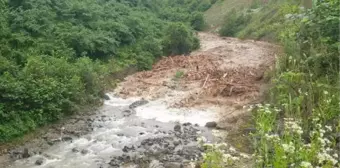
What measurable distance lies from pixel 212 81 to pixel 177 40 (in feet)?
29.2

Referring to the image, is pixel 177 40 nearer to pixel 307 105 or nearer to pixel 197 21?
pixel 197 21

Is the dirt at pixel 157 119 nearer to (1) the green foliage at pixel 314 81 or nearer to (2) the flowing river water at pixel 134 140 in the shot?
(2) the flowing river water at pixel 134 140

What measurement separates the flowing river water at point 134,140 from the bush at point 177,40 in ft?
37.6

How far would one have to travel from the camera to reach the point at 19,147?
1256cm

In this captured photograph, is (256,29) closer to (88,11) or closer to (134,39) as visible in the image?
(134,39)

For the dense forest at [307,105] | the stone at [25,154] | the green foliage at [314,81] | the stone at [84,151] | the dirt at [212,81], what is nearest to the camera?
the dense forest at [307,105]

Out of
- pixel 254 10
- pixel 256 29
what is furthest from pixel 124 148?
pixel 254 10

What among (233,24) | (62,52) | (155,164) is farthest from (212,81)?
(233,24)

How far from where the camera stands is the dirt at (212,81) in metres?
→ 17.4

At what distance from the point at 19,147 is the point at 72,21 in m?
12.0

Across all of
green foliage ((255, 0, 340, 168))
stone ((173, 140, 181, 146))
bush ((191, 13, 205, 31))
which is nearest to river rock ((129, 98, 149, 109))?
stone ((173, 140, 181, 146))

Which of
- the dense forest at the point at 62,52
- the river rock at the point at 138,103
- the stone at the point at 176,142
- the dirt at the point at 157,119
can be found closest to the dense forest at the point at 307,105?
the dirt at the point at 157,119

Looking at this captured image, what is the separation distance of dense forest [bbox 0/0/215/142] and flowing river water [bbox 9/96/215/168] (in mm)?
1431

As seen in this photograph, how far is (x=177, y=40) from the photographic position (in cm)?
2919
